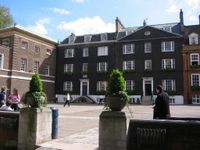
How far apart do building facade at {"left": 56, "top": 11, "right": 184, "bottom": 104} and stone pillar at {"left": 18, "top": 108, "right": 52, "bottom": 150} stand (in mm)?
31559

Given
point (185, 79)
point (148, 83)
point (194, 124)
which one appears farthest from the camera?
point (148, 83)

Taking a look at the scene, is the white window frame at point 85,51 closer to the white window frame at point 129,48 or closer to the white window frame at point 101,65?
the white window frame at point 101,65

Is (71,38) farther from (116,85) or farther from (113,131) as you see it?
(113,131)

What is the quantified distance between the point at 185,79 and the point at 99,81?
14.1 metres

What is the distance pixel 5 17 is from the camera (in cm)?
4812

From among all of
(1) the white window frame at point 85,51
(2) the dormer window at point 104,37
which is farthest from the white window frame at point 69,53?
(2) the dormer window at point 104,37

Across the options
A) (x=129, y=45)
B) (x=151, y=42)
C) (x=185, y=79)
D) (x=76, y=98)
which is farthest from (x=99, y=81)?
(x=185, y=79)

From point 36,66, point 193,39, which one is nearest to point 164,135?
point 193,39

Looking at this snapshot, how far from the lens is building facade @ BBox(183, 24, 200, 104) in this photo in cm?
3672

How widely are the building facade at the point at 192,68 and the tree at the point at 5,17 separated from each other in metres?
32.6

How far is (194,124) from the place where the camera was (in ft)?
19.6

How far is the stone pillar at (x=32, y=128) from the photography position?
26.5ft

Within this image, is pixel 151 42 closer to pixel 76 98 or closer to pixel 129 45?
pixel 129 45

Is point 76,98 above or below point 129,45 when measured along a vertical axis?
below
